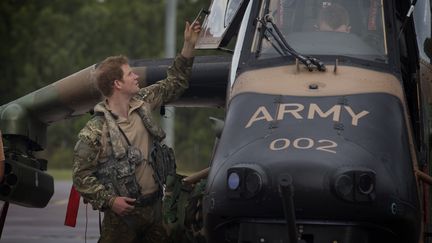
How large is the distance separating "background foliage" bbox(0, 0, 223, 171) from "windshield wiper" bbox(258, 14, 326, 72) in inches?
1543

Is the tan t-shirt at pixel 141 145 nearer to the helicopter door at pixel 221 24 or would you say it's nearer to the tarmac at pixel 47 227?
the helicopter door at pixel 221 24

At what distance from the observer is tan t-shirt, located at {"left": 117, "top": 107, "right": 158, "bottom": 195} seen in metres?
7.91

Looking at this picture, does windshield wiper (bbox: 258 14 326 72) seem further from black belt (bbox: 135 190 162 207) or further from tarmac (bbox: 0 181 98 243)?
tarmac (bbox: 0 181 98 243)

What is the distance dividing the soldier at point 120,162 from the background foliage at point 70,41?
3932 centimetres

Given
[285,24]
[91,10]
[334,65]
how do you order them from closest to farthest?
[334,65]
[285,24]
[91,10]

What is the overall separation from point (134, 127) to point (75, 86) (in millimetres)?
3796

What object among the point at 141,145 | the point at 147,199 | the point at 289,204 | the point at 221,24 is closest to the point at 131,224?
the point at 147,199

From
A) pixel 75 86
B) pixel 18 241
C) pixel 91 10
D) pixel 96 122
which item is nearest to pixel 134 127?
pixel 96 122

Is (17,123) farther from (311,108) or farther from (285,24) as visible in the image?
(311,108)

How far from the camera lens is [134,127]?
314 inches

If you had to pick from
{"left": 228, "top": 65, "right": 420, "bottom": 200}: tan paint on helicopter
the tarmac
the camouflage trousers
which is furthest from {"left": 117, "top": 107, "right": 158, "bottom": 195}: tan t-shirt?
the tarmac

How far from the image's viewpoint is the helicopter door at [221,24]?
28.8 ft

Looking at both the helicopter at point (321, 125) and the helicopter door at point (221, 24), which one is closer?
the helicopter at point (321, 125)

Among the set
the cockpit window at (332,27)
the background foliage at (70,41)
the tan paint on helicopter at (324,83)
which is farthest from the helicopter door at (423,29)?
the background foliage at (70,41)
